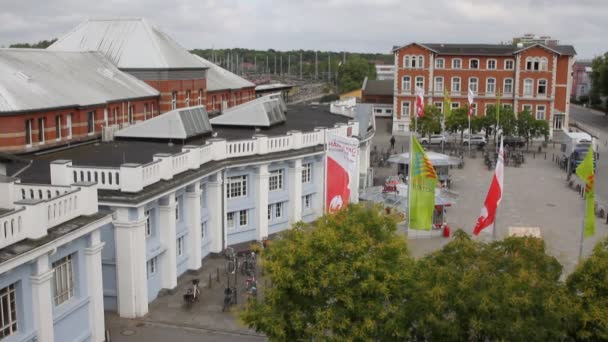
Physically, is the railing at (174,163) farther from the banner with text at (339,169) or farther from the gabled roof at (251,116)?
the banner with text at (339,169)

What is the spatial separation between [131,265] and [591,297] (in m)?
15.1

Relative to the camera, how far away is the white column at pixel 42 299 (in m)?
17.3

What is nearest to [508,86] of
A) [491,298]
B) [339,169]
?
[339,169]

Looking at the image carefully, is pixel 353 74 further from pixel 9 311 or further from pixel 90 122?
pixel 9 311

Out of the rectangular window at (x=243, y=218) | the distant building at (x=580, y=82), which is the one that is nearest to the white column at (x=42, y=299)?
the rectangular window at (x=243, y=218)

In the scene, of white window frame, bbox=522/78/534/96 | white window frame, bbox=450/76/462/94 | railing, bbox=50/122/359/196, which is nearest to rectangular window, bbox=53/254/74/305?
railing, bbox=50/122/359/196

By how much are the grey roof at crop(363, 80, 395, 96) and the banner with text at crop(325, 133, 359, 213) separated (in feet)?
230

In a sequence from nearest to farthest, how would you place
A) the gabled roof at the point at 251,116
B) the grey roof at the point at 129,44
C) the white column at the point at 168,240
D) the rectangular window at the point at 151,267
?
the rectangular window at the point at 151,267, the white column at the point at 168,240, the gabled roof at the point at 251,116, the grey roof at the point at 129,44

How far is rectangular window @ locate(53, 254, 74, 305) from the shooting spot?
747 inches

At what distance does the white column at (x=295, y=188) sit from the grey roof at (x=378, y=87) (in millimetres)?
62563

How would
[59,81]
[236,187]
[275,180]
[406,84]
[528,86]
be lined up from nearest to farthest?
1. [236,187]
2. [59,81]
3. [275,180]
4. [528,86]
5. [406,84]

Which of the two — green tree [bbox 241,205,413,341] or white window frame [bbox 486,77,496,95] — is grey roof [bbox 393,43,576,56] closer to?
white window frame [bbox 486,77,496,95]

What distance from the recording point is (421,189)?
26.6m

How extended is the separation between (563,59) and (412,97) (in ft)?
54.7
